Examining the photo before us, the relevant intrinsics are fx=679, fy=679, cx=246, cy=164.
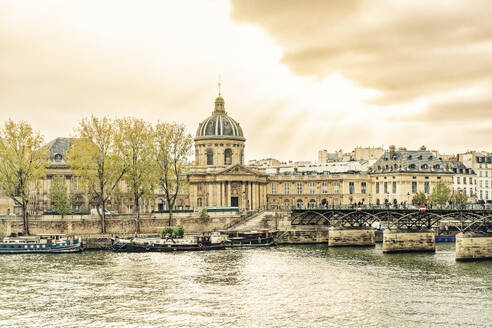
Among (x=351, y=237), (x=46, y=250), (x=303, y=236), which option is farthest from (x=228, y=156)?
(x=46, y=250)

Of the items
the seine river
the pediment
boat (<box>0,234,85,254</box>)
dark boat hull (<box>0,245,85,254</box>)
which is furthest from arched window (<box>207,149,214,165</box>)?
the seine river

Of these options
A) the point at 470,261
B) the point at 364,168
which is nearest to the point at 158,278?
the point at 470,261

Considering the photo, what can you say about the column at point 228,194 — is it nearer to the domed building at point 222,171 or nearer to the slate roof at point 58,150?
the domed building at point 222,171

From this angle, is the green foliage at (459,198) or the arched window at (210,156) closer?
the green foliage at (459,198)

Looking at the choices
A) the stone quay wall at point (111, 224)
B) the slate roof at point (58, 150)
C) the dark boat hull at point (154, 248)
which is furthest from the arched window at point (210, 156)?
the dark boat hull at point (154, 248)

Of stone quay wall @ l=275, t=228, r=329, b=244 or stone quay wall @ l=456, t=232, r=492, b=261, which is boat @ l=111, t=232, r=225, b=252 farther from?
stone quay wall @ l=456, t=232, r=492, b=261

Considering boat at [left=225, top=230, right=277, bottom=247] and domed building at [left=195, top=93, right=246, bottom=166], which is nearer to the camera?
boat at [left=225, top=230, right=277, bottom=247]

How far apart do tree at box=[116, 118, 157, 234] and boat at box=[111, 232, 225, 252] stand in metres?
10.9

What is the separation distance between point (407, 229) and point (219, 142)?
5138 centimetres

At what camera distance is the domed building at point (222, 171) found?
120312 millimetres

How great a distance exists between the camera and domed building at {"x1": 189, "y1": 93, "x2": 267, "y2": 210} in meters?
120

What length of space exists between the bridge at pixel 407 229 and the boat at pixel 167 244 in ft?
53.6

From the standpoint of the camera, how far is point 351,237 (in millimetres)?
92000

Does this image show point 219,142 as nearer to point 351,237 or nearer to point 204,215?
point 204,215
